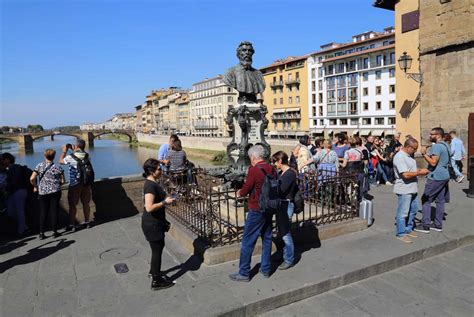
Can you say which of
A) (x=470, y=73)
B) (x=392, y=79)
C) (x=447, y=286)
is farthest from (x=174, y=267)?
(x=392, y=79)

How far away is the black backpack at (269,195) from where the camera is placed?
4.32m

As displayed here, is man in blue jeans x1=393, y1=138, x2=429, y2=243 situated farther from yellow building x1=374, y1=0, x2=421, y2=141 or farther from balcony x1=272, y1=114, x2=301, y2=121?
balcony x1=272, y1=114, x2=301, y2=121

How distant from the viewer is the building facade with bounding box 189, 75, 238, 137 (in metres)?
90.0

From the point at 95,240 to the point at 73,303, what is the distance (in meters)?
2.52

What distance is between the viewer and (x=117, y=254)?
5.74 metres

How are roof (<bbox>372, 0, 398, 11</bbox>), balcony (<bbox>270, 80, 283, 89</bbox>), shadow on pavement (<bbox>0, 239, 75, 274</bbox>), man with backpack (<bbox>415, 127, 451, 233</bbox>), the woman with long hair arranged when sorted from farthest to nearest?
balcony (<bbox>270, 80, 283, 89</bbox>) < roof (<bbox>372, 0, 398, 11</bbox>) < the woman with long hair < man with backpack (<bbox>415, 127, 451, 233</bbox>) < shadow on pavement (<bbox>0, 239, 75, 274</bbox>)

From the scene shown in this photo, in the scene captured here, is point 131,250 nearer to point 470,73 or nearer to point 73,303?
point 73,303

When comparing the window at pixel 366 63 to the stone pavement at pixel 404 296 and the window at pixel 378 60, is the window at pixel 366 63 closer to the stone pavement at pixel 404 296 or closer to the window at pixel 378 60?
the window at pixel 378 60

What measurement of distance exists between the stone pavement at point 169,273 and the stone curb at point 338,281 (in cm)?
1

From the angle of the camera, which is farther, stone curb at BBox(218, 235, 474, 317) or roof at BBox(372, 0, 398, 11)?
roof at BBox(372, 0, 398, 11)

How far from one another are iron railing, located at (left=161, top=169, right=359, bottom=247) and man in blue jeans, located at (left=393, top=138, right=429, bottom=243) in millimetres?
882

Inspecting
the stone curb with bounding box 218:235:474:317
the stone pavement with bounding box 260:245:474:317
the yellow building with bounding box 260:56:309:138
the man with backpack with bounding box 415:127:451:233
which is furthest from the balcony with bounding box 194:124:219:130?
the stone pavement with bounding box 260:245:474:317

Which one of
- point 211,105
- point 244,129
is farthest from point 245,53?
point 211,105

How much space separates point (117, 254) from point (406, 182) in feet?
15.9
